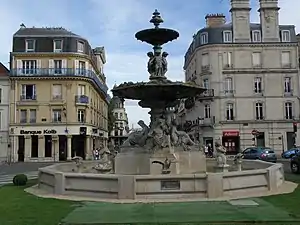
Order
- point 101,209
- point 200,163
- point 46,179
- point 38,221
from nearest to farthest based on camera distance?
point 38,221 → point 101,209 → point 46,179 → point 200,163

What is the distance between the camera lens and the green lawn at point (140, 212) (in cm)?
980

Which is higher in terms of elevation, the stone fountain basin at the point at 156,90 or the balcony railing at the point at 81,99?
the balcony railing at the point at 81,99

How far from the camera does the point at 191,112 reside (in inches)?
2402

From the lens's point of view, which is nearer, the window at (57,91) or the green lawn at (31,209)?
the green lawn at (31,209)

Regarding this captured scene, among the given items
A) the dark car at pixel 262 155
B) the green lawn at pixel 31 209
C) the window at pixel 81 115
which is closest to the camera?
the green lawn at pixel 31 209

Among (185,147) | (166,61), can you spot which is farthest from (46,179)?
(166,61)

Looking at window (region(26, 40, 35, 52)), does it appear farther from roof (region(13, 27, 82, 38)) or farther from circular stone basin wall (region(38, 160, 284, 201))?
circular stone basin wall (region(38, 160, 284, 201))

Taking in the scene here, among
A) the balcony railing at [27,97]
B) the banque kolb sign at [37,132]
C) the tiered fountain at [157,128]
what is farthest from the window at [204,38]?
the tiered fountain at [157,128]

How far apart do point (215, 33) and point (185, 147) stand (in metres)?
39.8

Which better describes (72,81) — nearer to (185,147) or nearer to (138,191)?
(185,147)

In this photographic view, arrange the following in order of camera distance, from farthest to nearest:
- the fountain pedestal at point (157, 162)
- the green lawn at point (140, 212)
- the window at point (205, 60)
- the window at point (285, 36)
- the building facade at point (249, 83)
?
the window at point (205, 60), the window at point (285, 36), the building facade at point (249, 83), the fountain pedestal at point (157, 162), the green lawn at point (140, 212)

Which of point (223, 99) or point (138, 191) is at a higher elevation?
point (223, 99)

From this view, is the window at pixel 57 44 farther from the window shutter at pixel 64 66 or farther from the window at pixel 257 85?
the window at pixel 257 85

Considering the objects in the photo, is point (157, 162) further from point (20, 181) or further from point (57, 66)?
point (57, 66)
